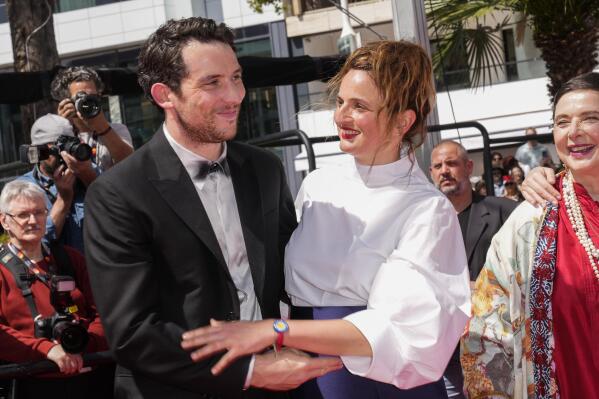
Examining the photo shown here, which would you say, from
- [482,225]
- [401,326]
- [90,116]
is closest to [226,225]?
[401,326]

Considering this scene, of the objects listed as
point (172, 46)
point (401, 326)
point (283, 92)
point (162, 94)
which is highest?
point (283, 92)

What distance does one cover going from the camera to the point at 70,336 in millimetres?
4094

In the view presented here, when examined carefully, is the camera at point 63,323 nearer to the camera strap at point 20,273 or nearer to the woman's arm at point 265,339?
the camera strap at point 20,273

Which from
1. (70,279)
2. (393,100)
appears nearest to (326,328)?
(393,100)

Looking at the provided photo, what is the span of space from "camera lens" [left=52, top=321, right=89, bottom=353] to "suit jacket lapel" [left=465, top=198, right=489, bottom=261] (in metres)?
2.71

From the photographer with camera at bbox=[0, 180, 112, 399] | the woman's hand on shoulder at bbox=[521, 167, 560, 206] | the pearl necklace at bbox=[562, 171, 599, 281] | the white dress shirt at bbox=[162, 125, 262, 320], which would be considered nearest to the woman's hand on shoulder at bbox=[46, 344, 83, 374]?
the photographer with camera at bbox=[0, 180, 112, 399]

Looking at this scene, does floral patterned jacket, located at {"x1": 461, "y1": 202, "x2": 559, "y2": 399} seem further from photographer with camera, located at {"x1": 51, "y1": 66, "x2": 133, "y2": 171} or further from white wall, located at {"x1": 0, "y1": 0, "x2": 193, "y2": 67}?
white wall, located at {"x1": 0, "y1": 0, "x2": 193, "y2": 67}

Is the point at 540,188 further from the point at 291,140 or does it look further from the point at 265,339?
the point at 291,140

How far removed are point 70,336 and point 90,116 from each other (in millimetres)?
1465

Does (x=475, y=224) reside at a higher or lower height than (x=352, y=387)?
higher

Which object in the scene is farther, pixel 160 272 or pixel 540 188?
pixel 540 188

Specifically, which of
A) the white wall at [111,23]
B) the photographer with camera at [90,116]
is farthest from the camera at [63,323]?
the white wall at [111,23]

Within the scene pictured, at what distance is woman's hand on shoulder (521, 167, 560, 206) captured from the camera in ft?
10.4

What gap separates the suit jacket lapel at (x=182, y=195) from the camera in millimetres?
2682
